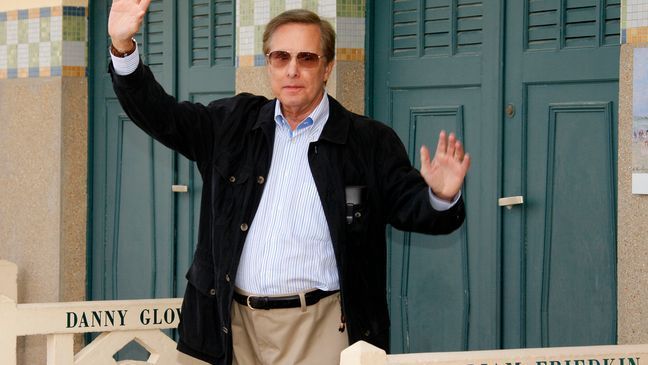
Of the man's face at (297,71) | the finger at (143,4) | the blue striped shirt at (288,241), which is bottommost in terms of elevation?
the blue striped shirt at (288,241)

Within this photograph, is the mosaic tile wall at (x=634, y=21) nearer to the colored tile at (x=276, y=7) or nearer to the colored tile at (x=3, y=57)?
the colored tile at (x=276, y=7)

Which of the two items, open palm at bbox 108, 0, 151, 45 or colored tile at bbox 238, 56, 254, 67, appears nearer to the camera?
open palm at bbox 108, 0, 151, 45

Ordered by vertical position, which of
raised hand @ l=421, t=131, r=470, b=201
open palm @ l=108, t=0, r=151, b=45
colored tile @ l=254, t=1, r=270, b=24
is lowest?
raised hand @ l=421, t=131, r=470, b=201

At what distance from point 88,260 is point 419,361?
537cm

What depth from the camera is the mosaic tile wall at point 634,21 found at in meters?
5.74

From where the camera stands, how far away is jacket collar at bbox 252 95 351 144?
14.9ft

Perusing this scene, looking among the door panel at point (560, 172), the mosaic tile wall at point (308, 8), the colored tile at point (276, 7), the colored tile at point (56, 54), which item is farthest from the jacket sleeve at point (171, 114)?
the colored tile at point (56, 54)

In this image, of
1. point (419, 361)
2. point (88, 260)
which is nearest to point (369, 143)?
point (419, 361)

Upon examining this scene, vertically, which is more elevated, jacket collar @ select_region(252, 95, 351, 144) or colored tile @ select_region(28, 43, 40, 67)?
colored tile @ select_region(28, 43, 40, 67)

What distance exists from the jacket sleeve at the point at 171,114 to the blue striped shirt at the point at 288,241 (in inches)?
11.0

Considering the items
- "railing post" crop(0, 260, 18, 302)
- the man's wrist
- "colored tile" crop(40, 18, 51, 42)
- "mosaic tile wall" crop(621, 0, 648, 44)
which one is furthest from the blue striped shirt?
"colored tile" crop(40, 18, 51, 42)

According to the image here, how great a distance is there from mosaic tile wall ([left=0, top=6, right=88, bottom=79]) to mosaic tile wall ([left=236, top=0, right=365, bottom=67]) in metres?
1.69

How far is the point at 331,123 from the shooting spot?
4594mm

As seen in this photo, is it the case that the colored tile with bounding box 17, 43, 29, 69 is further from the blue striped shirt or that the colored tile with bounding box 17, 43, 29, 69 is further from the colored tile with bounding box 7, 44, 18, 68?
the blue striped shirt
